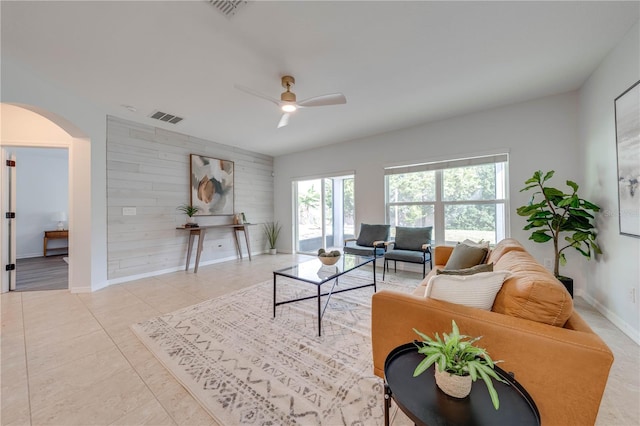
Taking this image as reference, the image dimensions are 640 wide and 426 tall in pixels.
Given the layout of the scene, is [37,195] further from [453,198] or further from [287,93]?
[453,198]

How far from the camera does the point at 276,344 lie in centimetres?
202

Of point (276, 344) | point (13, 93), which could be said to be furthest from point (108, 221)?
point (276, 344)

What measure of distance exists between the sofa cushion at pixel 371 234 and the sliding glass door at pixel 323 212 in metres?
1.11

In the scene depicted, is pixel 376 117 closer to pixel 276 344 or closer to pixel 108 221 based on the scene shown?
pixel 276 344

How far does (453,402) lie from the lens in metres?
0.87

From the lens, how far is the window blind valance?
11.9 feet

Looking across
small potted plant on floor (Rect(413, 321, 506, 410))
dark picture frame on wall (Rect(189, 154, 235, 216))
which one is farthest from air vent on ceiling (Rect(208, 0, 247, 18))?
dark picture frame on wall (Rect(189, 154, 235, 216))

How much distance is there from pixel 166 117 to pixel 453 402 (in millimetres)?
4616

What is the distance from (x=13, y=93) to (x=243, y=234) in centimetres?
388

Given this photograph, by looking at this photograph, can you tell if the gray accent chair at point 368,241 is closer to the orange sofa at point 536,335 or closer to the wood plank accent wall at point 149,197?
the orange sofa at point 536,335

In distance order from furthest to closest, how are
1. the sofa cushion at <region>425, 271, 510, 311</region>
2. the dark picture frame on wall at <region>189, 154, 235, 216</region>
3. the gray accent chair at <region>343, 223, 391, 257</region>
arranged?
the dark picture frame on wall at <region>189, 154, 235, 216</region>
the gray accent chair at <region>343, 223, 391, 257</region>
the sofa cushion at <region>425, 271, 510, 311</region>

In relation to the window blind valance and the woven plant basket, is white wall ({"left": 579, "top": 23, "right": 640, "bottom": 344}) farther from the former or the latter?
the woven plant basket

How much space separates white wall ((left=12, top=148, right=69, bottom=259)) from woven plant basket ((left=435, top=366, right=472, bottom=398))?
8.18 meters

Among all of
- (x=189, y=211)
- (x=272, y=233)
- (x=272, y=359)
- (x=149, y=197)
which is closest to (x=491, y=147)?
(x=272, y=359)
